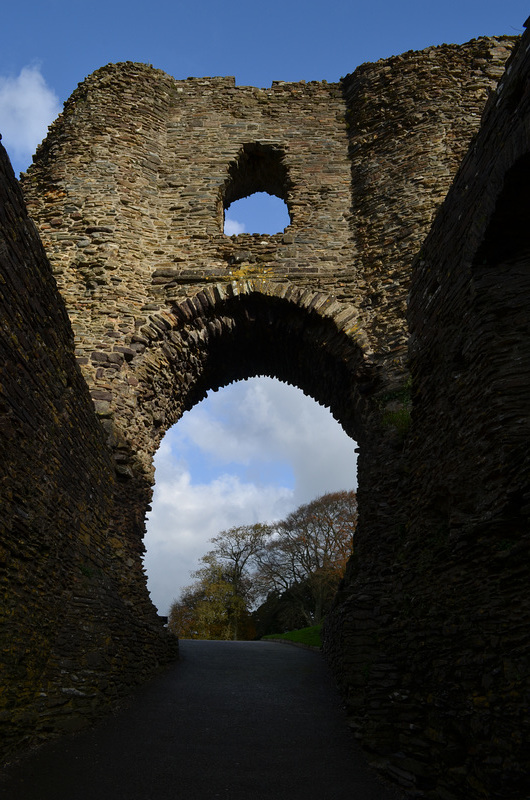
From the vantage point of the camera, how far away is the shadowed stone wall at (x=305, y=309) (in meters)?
4.79

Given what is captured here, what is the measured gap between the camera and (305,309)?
9.60m

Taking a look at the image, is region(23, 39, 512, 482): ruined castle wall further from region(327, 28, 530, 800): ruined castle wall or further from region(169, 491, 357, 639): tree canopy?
region(169, 491, 357, 639): tree canopy

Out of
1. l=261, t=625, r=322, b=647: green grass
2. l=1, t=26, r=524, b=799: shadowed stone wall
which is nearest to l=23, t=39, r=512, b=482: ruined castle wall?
l=1, t=26, r=524, b=799: shadowed stone wall

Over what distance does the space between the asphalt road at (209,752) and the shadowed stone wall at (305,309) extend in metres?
0.40

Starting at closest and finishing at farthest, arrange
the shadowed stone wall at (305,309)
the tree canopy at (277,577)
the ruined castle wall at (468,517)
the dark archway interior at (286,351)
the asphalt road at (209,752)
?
1. the ruined castle wall at (468,517)
2. the asphalt road at (209,752)
3. the shadowed stone wall at (305,309)
4. the dark archway interior at (286,351)
5. the tree canopy at (277,577)

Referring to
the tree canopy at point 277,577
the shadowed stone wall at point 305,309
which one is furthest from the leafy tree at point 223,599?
the shadowed stone wall at point 305,309

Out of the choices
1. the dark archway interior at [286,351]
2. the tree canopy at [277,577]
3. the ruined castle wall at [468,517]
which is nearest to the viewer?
the ruined castle wall at [468,517]

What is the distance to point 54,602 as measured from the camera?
16.9ft

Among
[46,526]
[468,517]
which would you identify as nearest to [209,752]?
[46,526]

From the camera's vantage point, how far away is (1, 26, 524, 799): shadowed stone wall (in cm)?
479

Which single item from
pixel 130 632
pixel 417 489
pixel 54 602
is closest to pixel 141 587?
pixel 130 632

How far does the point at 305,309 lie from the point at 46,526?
633cm

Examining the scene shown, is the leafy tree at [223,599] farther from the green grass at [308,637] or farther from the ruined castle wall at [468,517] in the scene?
the ruined castle wall at [468,517]

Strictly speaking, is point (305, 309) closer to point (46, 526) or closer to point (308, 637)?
point (46, 526)
